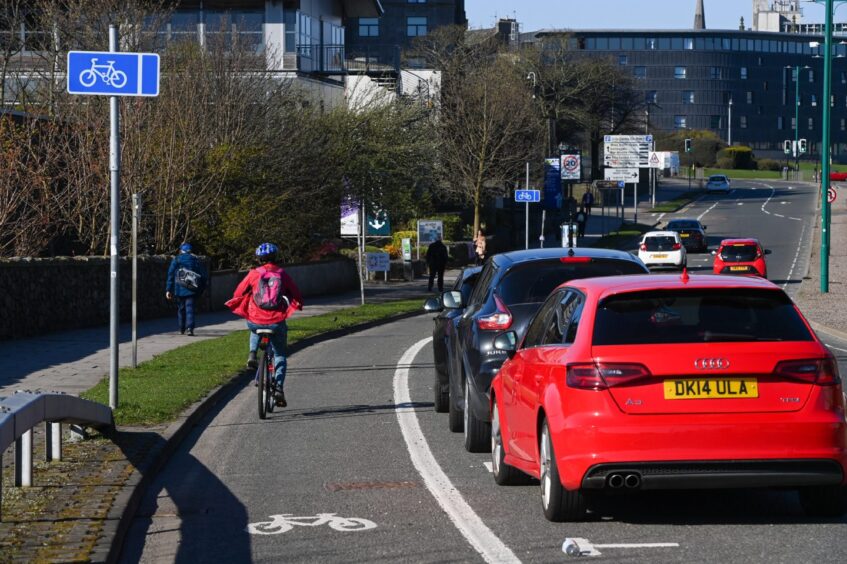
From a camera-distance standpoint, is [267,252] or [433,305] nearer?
[433,305]

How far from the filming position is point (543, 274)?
39.6 ft

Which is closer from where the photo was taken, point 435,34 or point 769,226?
point 769,226

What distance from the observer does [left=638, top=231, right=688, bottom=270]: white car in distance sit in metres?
54.6

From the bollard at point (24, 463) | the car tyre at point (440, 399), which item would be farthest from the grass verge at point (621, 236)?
the bollard at point (24, 463)

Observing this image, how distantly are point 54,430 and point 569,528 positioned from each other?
13.7 feet

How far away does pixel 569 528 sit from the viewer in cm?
835

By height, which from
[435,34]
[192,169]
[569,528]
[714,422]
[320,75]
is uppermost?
[435,34]

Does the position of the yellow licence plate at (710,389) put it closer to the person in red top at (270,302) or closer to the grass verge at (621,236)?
the person in red top at (270,302)

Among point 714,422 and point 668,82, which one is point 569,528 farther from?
point 668,82

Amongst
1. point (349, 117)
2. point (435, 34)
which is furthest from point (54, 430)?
point (435, 34)

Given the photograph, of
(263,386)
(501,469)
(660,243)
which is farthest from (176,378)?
(660,243)

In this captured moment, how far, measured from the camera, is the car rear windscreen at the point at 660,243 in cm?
5497

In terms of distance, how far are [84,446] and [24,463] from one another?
1973 mm

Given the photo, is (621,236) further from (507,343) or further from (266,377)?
(507,343)
